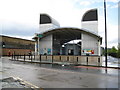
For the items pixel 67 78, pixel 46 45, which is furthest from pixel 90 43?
pixel 67 78

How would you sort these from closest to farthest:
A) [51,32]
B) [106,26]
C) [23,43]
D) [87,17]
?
[106,26], [51,32], [87,17], [23,43]

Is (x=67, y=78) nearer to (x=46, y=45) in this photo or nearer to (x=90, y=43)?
(x=90, y=43)

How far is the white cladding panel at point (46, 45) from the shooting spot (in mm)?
32594

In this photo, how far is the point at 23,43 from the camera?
64.8 metres

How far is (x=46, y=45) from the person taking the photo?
33.0 meters

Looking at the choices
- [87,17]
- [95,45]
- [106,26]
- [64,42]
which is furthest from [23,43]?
[106,26]

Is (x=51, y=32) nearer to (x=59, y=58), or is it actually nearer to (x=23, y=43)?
(x=59, y=58)

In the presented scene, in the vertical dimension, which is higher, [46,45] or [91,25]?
[91,25]

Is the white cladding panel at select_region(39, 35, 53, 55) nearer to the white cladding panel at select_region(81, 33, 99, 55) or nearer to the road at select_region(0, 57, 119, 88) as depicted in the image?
the white cladding panel at select_region(81, 33, 99, 55)

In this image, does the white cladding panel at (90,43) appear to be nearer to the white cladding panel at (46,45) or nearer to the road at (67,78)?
the white cladding panel at (46,45)

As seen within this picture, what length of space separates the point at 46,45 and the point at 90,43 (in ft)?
36.3

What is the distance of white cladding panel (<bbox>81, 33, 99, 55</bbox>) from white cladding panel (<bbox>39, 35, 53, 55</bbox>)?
835 cm

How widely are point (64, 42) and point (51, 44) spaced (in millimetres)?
13516

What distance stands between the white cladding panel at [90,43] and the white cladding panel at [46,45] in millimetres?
8346
